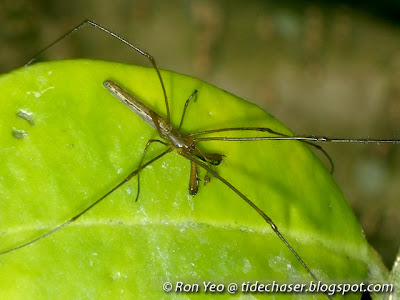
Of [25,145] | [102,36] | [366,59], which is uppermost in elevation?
[25,145]

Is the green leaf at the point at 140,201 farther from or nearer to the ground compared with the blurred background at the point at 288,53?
farther from the ground

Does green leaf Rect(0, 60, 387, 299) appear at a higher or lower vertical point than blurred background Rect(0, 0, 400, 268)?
higher

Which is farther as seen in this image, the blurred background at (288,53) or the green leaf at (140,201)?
the blurred background at (288,53)

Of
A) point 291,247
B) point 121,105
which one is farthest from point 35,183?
point 291,247

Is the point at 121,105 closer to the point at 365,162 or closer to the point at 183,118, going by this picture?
the point at 183,118

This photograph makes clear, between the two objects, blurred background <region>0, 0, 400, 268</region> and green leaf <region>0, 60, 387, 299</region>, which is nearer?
green leaf <region>0, 60, 387, 299</region>
